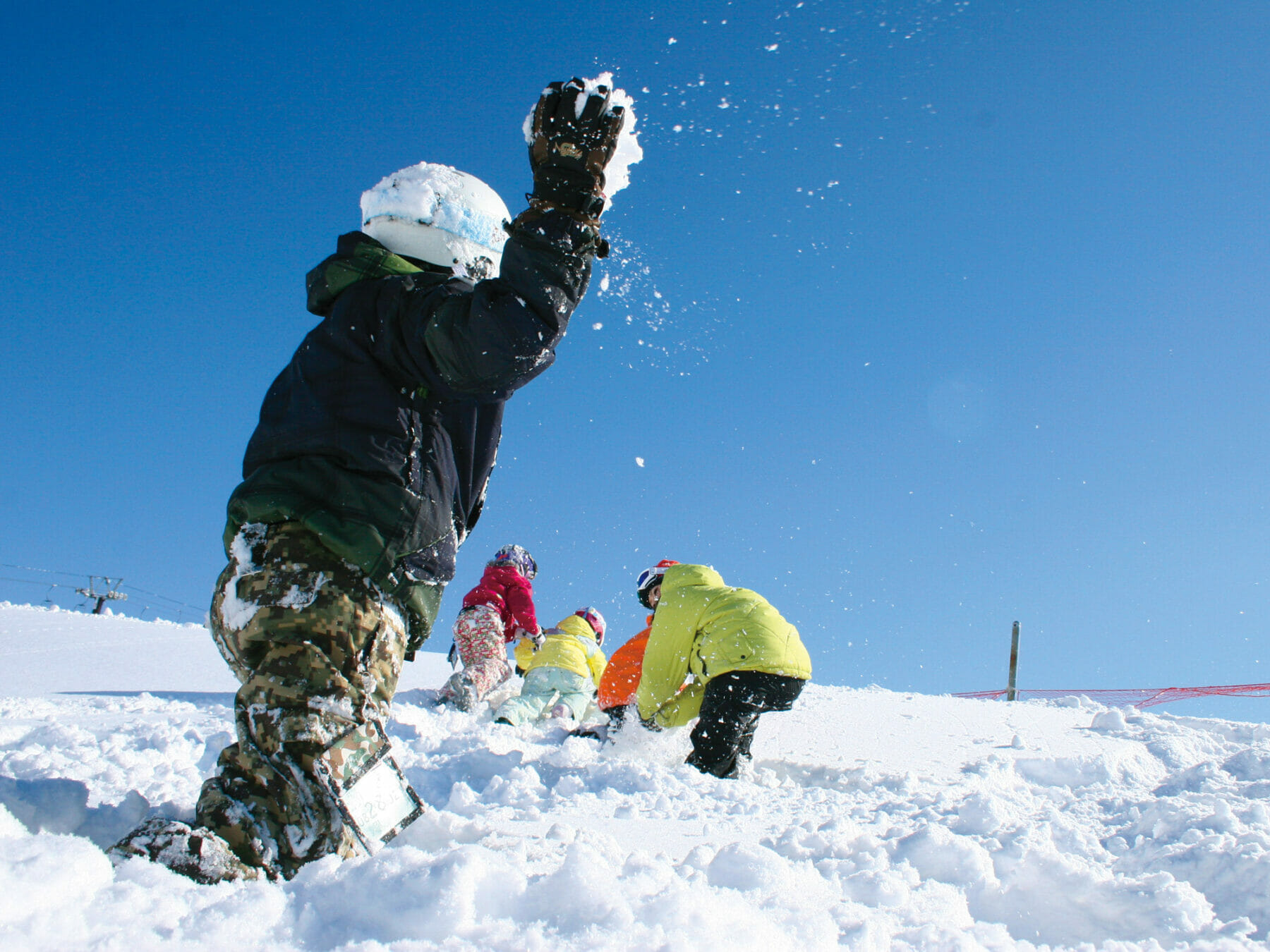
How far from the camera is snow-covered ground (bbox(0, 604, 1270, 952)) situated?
0.96 m

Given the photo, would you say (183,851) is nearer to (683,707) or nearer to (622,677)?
(683,707)

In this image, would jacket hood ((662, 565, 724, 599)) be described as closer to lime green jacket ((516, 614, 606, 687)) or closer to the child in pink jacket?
lime green jacket ((516, 614, 606, 687))

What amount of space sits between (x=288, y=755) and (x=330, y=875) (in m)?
0.32

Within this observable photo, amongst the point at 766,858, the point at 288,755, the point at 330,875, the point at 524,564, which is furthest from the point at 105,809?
the point at 524,564

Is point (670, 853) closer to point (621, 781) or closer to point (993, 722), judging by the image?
point (621, 781)

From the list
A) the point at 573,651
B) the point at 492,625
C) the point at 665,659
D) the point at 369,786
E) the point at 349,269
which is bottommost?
the point at 369,786

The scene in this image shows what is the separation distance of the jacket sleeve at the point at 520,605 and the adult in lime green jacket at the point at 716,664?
2447 mm

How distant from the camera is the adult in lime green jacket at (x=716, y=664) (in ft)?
10.8

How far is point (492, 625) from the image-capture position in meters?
5.82

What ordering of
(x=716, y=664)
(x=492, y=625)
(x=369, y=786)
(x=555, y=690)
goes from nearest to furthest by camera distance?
(x=369, y=786) → (x=716, y=664) → (x=555, y=690) → (x=492, y=625)

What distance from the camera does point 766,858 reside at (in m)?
1.41

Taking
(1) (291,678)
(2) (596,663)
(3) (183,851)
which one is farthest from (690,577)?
(3) (183,851)

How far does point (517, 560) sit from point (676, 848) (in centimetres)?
480

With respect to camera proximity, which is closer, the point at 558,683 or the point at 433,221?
the point at 433,221
